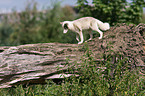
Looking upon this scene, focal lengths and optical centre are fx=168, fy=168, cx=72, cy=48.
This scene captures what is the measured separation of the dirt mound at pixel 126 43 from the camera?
15.0ft

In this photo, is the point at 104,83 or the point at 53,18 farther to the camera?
the point at 53,18

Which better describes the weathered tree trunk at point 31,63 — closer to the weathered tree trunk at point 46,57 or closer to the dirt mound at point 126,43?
the weathered tree trunk at point 46,57

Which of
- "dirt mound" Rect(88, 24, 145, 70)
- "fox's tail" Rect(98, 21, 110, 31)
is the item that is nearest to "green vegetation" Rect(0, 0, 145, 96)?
"dirt mound" Rect(88, 24, 145, 70)

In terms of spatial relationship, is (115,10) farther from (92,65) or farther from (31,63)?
(31,63)

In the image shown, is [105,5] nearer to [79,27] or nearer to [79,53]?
[79,27]

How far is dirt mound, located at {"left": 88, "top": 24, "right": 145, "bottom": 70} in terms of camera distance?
4581 mm

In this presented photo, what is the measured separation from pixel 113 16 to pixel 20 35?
1222cm

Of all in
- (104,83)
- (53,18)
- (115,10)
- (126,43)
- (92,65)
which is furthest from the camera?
(53,18)

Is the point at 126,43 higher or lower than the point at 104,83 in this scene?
higher

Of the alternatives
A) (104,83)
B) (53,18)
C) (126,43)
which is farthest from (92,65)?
(53,18)

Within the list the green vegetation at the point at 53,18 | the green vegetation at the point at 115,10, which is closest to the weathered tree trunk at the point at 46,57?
the green vegetation at the point at 53,18

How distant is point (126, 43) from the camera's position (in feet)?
15.7

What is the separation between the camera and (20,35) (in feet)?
57.8

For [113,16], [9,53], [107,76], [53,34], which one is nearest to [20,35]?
[53,34]
